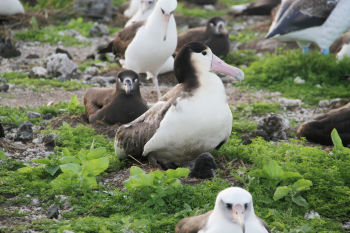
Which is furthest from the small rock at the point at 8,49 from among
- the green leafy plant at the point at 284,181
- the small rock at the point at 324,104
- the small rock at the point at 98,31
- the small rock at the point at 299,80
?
the green leafy plant at the point at 284,181

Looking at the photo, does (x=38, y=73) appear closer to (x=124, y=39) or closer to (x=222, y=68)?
(x=124, y=39)

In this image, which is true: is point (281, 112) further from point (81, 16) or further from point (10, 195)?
point (81, 16)

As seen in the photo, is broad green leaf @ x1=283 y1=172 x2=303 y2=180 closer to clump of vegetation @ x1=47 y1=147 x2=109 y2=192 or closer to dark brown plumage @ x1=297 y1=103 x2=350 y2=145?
clump of vegetation @ x1=47 y1=147 x2=109 y2=192

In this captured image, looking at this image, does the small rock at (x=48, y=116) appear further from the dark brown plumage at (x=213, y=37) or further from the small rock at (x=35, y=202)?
the dark brown plumage at (x=213, y=37)

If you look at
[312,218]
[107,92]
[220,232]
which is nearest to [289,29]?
[107,92]

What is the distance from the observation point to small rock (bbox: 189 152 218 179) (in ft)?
17.8

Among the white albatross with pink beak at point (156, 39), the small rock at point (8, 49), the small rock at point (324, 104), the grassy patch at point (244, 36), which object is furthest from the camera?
the grassy patch at point (244, 36)

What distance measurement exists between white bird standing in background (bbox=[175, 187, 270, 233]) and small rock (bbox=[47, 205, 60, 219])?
130 centimetres

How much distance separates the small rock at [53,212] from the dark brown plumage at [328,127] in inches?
122

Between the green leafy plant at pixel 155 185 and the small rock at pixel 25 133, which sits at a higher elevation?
the green leafy plant at pixel 155 185

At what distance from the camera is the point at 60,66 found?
393 inches

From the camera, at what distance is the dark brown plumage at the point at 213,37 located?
1123cm

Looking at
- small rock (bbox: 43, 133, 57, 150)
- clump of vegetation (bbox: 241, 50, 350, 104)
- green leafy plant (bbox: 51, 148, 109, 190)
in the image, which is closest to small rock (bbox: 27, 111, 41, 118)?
small rock (bbox: 43, 133, 57, 150)

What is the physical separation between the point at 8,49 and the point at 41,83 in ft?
7.00
